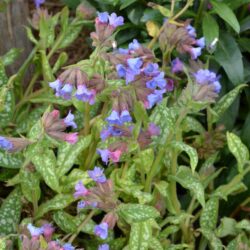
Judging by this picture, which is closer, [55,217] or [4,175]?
[55,217]

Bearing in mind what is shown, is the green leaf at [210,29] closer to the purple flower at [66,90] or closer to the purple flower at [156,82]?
the purple flower at [156,82]

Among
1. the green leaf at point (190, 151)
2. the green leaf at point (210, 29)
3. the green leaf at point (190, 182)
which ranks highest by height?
the green leaf at point (210, 29)

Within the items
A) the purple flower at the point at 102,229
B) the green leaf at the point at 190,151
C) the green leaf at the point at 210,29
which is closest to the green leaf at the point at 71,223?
the purple flower at the point at 102,229

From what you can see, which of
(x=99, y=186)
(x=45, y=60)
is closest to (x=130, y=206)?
(x=99, y=186)

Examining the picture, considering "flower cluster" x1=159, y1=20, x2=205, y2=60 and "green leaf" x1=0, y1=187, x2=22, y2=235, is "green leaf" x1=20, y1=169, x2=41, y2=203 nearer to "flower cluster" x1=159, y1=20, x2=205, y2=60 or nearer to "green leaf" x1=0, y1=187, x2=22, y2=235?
"green leaf" x1=0, y1=187, x2=22, y2=235

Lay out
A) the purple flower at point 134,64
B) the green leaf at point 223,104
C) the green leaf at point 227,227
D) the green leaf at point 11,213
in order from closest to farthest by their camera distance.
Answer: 1. the purple flower at point 134,64
2. the green leaf at point 11,213
3. the green leaf at point 227,227
4. the green leaf at point 223,104

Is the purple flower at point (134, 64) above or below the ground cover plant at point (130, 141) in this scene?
above

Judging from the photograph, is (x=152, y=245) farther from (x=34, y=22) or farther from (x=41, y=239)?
(x=34, y=22)
